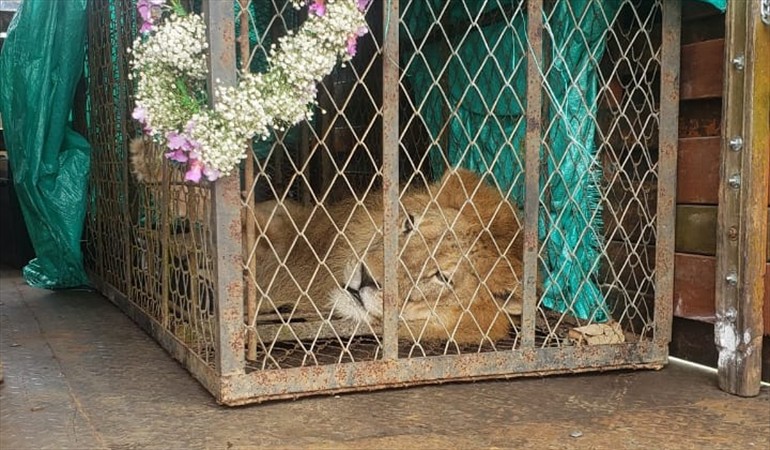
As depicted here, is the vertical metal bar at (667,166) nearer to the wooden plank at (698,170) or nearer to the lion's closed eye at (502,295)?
the wooden plank at (698,170)

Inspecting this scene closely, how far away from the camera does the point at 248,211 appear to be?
2715 mm

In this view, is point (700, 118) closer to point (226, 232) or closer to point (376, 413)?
point (376, 413)

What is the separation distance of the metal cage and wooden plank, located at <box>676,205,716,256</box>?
10 centimetres

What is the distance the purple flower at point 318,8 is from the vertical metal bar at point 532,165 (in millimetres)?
867

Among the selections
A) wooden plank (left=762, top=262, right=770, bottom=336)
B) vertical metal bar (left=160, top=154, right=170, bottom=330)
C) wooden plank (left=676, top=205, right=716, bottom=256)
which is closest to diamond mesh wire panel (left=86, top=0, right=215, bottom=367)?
vertical metal bar (left=160, top=154, right=170, bottom=330)

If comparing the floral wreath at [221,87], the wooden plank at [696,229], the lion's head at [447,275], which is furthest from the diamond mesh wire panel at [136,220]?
the wooden plank at [696,229]

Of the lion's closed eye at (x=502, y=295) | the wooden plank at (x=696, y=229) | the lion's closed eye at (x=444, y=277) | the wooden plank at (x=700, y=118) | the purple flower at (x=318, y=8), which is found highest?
the purple flower at (x=318, y=8)

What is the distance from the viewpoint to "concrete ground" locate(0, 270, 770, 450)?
7.77ft

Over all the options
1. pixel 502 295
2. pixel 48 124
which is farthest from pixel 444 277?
pixel 48 124

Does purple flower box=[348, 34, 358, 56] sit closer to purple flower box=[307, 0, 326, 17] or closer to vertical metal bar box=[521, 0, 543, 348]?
purple flower box=[307, 0, 326, 17]

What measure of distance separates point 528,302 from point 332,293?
87cm

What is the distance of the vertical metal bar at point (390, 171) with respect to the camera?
2.74 meters

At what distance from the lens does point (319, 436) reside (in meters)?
2.39

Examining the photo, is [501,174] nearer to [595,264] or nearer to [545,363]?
[595,264]
